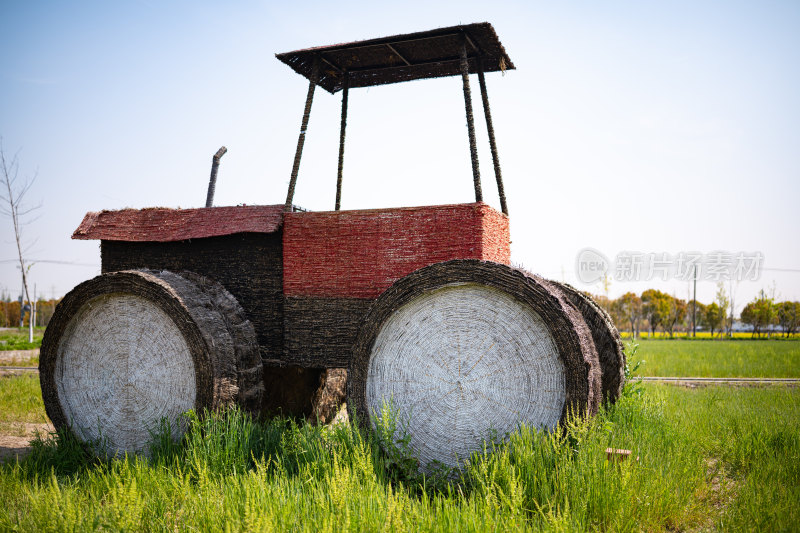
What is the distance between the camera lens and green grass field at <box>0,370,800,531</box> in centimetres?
298

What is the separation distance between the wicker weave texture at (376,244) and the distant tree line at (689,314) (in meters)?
46.2

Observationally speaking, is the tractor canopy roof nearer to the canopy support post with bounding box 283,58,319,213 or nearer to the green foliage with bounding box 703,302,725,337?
the canopy support post with bounding box 283,58,319,213

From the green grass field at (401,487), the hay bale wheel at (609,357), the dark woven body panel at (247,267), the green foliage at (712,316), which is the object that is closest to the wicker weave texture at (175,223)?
the dark woven body panel at (247,267)

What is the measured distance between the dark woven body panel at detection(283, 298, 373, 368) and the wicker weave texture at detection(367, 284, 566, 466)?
2.25 feet

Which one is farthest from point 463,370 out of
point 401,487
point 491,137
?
point 491,137

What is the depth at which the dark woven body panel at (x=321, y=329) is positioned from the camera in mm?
4895

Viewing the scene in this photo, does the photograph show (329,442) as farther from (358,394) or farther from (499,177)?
(499,177)

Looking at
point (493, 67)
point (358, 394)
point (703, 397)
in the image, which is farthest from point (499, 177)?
point (703, 397)

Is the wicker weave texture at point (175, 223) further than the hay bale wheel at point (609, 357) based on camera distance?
No

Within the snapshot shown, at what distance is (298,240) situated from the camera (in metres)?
5.07

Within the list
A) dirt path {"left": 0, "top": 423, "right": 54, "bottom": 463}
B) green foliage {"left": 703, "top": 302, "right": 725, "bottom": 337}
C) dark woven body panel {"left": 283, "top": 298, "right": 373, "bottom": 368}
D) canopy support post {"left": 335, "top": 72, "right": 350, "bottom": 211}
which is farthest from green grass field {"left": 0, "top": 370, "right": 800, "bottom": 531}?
green foliage {"left": 703, "top": 302, "right": 725, "bottom": 337}

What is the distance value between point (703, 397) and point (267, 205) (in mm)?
6729

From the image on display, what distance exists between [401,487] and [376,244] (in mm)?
1984

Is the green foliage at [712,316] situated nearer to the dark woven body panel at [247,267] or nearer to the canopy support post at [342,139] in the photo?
the canopy support post at [342,139]
